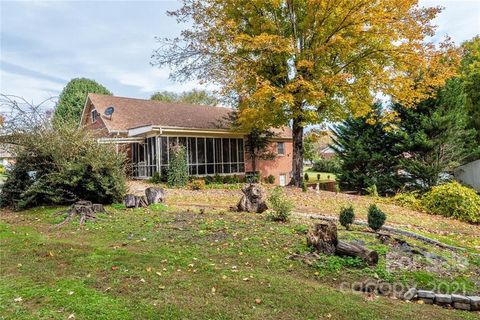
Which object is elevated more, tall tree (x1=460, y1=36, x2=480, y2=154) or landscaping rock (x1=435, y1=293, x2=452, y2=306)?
tall tree (x1=460, y1=36, x2=480, y2=154)

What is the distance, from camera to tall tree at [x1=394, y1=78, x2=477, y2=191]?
56.8 feet

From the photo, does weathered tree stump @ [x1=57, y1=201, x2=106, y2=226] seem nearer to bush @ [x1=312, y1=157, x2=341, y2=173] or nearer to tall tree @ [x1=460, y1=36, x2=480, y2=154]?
tall tree @ [x1=460, y1=36, x2=480, y2=154]

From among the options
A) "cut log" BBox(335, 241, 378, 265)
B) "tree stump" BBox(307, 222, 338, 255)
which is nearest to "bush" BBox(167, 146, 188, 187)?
"tree stump" BBox(307, 222, 338, 255)

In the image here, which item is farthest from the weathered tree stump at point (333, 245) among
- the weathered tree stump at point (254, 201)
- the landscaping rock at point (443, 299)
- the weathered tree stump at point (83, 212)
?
the weathered tree stump at point (83, 212)

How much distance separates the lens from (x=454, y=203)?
12.6 m

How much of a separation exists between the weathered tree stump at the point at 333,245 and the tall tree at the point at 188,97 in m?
40.8

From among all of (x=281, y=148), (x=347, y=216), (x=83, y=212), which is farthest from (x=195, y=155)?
(x=347, y=216)

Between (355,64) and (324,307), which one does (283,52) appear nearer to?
A: (355,64)

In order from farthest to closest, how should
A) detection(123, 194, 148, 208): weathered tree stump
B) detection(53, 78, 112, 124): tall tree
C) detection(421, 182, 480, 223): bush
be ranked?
detection(53, 78, 112, 124): tall tree → detection(421, 182, 480, 223): bush → detection(123, 194, 148, 208): weathered tree stump

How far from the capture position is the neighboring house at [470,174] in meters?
20.2

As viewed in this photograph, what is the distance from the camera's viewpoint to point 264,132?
22.7 metres

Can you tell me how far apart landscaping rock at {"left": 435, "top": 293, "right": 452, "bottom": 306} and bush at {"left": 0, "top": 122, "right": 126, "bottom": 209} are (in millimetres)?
8489

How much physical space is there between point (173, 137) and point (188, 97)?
2992cm

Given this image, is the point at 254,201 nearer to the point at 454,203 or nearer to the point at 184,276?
the point at 184,276
